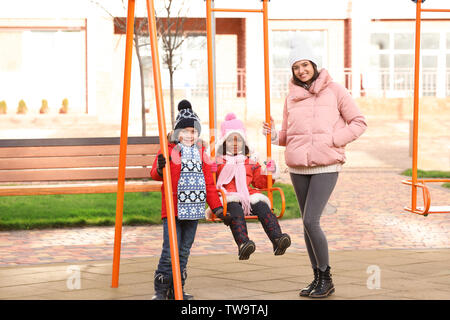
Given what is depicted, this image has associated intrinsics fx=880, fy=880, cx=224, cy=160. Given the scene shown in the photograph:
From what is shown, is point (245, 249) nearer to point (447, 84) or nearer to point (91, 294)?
point (91, 294)

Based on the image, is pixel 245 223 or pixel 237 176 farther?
pixel 237 176

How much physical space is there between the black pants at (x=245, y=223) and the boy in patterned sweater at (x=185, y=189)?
429mm

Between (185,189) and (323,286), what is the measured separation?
121 centimetres

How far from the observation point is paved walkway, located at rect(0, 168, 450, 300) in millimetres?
6527

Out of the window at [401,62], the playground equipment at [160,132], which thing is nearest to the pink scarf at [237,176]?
the playground equipment at [160,132]

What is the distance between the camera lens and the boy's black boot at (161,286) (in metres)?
6.06

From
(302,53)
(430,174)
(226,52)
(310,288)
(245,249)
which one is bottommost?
(430,174)

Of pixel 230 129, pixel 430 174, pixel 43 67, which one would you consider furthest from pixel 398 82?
pixel 230 129

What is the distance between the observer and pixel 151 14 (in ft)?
18.6

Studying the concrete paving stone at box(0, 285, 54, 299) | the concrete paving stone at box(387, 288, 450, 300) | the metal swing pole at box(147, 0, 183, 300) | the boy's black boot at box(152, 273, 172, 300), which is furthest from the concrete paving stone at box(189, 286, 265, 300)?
the concrete paving stone at box(0, 285, 54, 299)

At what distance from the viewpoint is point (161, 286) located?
6.08 metres

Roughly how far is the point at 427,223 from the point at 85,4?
22.7m

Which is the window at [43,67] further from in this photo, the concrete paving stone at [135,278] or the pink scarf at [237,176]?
the pink scarf at [237,176]
